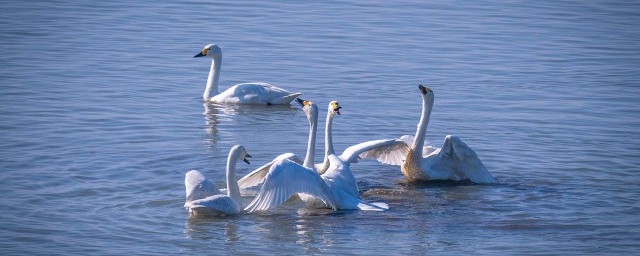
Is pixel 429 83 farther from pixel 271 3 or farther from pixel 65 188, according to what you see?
pixel 271 3

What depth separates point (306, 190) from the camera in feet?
35.6

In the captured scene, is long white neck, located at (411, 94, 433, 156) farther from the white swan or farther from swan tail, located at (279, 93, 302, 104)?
swan tail, located at (279, 93, 302, 104)

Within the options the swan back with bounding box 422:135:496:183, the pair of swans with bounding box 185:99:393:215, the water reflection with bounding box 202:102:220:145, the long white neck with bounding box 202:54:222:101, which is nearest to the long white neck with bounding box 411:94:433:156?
the swan back with bounding box 422:135:496:183

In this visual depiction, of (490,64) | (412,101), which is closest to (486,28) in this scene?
(490,64)

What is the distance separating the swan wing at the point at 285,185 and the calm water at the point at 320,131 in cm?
20

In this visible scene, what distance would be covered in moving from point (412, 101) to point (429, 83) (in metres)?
1.53

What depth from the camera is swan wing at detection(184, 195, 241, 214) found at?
416 inches

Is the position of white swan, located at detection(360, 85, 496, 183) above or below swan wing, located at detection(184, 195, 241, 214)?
above

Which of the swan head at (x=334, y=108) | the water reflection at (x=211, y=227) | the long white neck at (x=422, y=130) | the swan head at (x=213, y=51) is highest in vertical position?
the swan head at (x=213, y=51)

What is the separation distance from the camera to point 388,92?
1753 cm

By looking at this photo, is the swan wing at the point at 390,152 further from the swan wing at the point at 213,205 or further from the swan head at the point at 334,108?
the swan wing at the point at 213,205

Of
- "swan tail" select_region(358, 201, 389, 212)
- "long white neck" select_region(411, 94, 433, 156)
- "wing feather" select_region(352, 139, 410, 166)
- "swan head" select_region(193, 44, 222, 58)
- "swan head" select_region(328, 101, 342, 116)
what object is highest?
"swan head" select_region(193, 44, 222, 58)

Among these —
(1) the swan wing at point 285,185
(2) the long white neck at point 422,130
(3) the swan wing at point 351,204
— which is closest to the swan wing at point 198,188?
(1) the swan wing at point 285,185

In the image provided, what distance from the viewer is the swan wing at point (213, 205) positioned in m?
10.6
